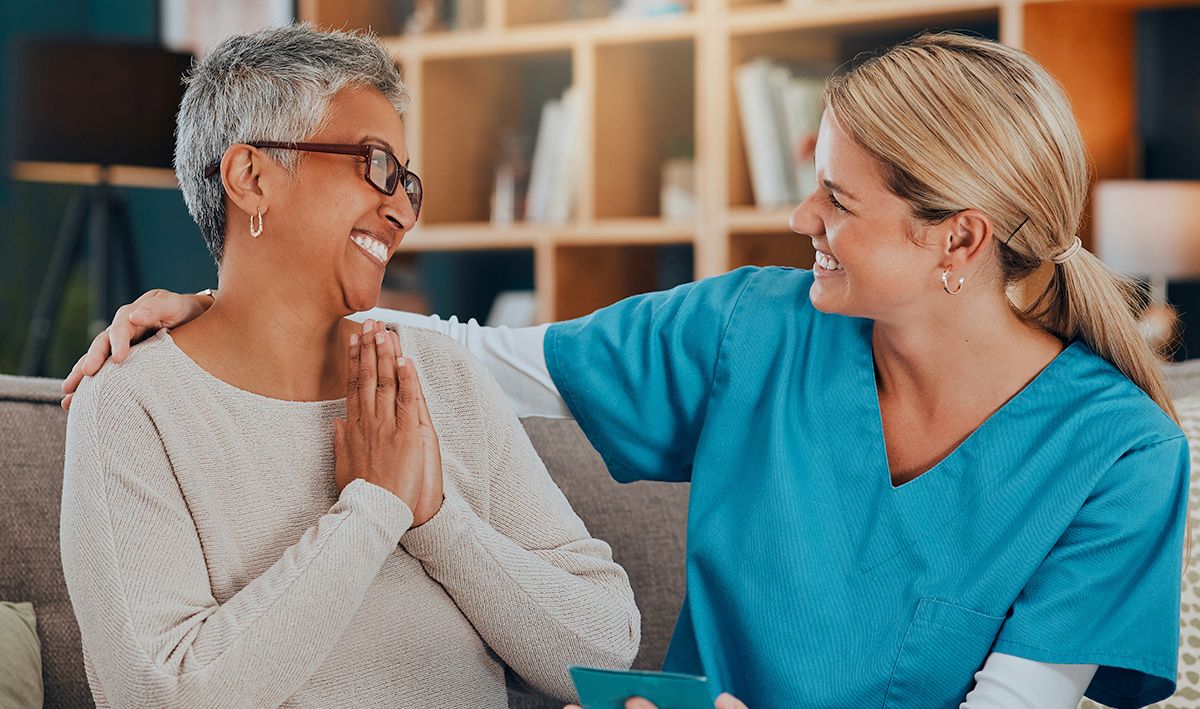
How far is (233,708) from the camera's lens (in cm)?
107

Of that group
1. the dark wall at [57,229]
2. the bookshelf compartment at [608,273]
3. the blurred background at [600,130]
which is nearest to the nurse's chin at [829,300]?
the blurred background at [600,130]

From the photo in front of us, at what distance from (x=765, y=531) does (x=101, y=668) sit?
65 cm

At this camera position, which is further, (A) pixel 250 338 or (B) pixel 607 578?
(B) pixel 607 578

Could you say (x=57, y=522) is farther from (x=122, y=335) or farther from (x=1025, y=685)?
(x=1025, y=685)

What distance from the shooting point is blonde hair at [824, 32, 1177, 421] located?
1271mm

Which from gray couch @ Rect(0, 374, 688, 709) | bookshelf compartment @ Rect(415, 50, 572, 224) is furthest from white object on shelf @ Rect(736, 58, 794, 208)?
gray couch @ Rect(0, 374, 688, 709)

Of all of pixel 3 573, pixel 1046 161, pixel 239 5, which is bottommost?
pixel 3 573

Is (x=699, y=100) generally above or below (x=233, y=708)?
above

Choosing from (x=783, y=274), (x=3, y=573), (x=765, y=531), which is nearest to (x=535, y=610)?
(x=765, y=531)

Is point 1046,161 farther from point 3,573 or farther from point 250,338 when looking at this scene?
point 3,573

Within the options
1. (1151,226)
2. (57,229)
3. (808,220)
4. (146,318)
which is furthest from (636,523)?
(57,229)

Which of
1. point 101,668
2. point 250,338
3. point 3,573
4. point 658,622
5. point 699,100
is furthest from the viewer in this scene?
point 699,100

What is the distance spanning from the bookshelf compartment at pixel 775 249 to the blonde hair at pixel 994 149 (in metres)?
Result: 2.06

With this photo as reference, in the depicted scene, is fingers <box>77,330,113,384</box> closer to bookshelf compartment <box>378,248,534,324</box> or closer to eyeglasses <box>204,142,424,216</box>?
eyeglasses <box>204,142,424,216</box>
